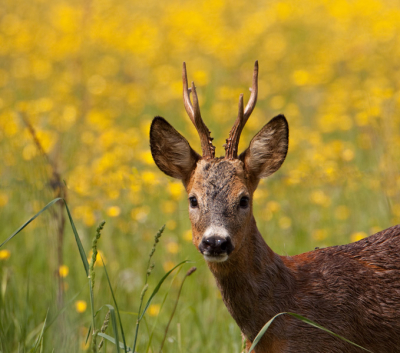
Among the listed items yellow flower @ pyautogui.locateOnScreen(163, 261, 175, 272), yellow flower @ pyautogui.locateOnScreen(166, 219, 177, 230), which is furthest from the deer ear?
yellow flower @ pyautogui.locateOnScreen(166, 219, 177, 230)

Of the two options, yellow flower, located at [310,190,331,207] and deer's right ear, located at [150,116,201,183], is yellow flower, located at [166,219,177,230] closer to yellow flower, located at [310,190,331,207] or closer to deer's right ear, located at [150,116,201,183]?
yellow flower, located at [310,190,331,207]

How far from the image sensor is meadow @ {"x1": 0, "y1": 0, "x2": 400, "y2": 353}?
16.3 ft

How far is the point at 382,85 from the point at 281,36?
428 centimetres

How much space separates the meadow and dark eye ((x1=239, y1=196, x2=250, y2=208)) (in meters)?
0.58

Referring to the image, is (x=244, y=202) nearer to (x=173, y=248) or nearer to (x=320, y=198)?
(x=173, y=248)

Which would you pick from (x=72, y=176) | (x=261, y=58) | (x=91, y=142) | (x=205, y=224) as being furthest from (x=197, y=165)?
(x=261, y=58)

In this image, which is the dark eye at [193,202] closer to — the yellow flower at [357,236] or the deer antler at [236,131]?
the deer antler at [236,131]

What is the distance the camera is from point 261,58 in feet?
37.0

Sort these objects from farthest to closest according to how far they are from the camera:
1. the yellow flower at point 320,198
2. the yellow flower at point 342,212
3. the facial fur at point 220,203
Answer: the yellow flower at point 320,198 < the yellow flower at point 342,212 < the facial fur at point 220,203

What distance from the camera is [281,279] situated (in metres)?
3.80

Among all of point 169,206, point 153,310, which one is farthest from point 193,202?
point 169,206

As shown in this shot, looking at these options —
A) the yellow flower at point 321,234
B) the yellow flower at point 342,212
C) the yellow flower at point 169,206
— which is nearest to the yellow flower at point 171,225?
the yellow flower at point 169,206

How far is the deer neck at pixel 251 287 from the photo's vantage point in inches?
146

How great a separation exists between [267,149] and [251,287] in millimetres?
836
